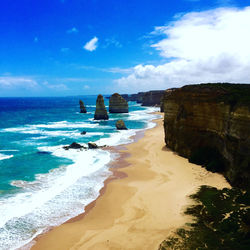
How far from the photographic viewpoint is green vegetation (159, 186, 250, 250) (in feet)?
40.1

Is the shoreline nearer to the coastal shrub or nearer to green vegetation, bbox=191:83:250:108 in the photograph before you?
the coastal shrub

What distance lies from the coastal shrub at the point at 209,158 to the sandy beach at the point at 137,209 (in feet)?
2.61

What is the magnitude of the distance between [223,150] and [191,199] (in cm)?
743

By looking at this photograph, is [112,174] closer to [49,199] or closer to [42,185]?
[42,185]

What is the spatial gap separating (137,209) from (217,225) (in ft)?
18.2

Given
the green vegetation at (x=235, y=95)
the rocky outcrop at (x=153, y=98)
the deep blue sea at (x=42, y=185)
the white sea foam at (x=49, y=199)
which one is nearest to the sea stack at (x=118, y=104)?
the rocky outcrop at (x=153, y=98)

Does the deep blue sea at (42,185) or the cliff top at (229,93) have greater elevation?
the cliff top at (229,93)

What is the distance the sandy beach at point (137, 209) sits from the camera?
1359 cm

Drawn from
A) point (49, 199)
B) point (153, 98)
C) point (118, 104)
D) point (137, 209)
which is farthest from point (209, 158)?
point (153, 98)

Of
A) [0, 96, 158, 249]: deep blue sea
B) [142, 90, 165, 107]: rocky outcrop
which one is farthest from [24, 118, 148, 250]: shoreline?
[142, 90, 165, 107]: rocky outcrop

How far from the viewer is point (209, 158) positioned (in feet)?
84.8

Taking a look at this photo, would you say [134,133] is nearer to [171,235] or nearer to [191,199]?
[191,199]

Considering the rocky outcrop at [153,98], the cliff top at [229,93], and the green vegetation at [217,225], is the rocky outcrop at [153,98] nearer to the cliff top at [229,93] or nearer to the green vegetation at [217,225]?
the cliff top at [229,93]

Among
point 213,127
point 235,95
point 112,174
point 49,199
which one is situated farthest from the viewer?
point 112,174
